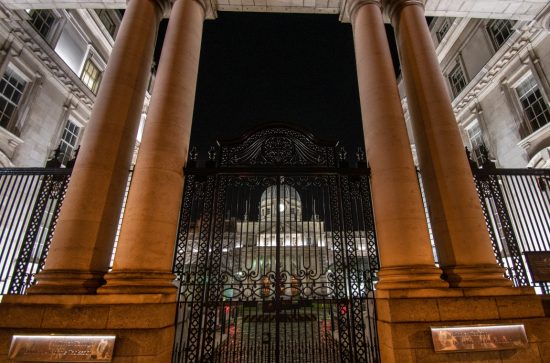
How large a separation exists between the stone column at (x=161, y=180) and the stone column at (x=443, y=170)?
6.25 meters

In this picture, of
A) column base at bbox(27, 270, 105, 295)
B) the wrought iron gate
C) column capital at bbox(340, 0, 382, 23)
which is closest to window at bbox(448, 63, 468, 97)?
column capital at bbox(340, 0, 382, 23)

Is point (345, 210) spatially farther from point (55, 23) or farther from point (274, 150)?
point (55, 23)

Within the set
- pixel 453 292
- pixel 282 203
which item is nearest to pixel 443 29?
pixel 282 203

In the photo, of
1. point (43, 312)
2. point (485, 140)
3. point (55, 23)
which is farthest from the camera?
point (485, 140)

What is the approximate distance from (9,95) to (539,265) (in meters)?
23.1

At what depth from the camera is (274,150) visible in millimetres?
8602

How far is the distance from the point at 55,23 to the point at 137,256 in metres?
18.8

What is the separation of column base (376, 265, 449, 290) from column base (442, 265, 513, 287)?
0.40 metres

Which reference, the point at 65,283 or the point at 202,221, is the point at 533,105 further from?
the point at 65,283

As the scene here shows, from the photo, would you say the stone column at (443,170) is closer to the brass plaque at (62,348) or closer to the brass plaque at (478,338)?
the brass plaque at (478,338)

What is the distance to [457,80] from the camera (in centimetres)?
2108

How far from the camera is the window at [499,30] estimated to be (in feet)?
53.2

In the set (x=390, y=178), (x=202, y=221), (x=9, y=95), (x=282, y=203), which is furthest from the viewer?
(x=282, y=203)

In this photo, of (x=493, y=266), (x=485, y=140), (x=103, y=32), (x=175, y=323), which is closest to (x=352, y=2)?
(x=493, y=266)
